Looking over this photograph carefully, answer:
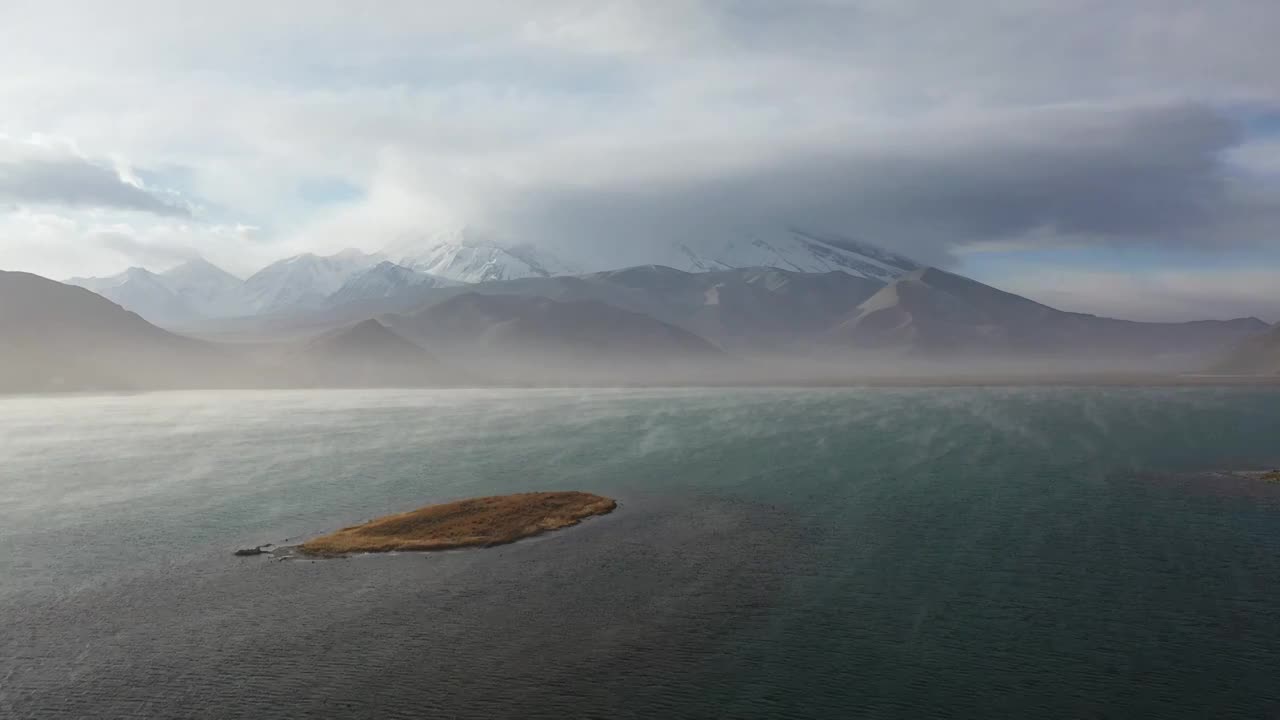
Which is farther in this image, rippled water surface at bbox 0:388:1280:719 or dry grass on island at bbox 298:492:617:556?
dry grass on island at bbox 298:492:617:556

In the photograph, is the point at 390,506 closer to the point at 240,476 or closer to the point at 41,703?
the point at 240,476

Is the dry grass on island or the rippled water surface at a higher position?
the dry grass on island

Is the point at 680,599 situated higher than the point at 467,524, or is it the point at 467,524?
the point at 467,524

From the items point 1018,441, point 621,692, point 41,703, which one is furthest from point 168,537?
point 1018,441

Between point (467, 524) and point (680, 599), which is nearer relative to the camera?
point (680, 599)
